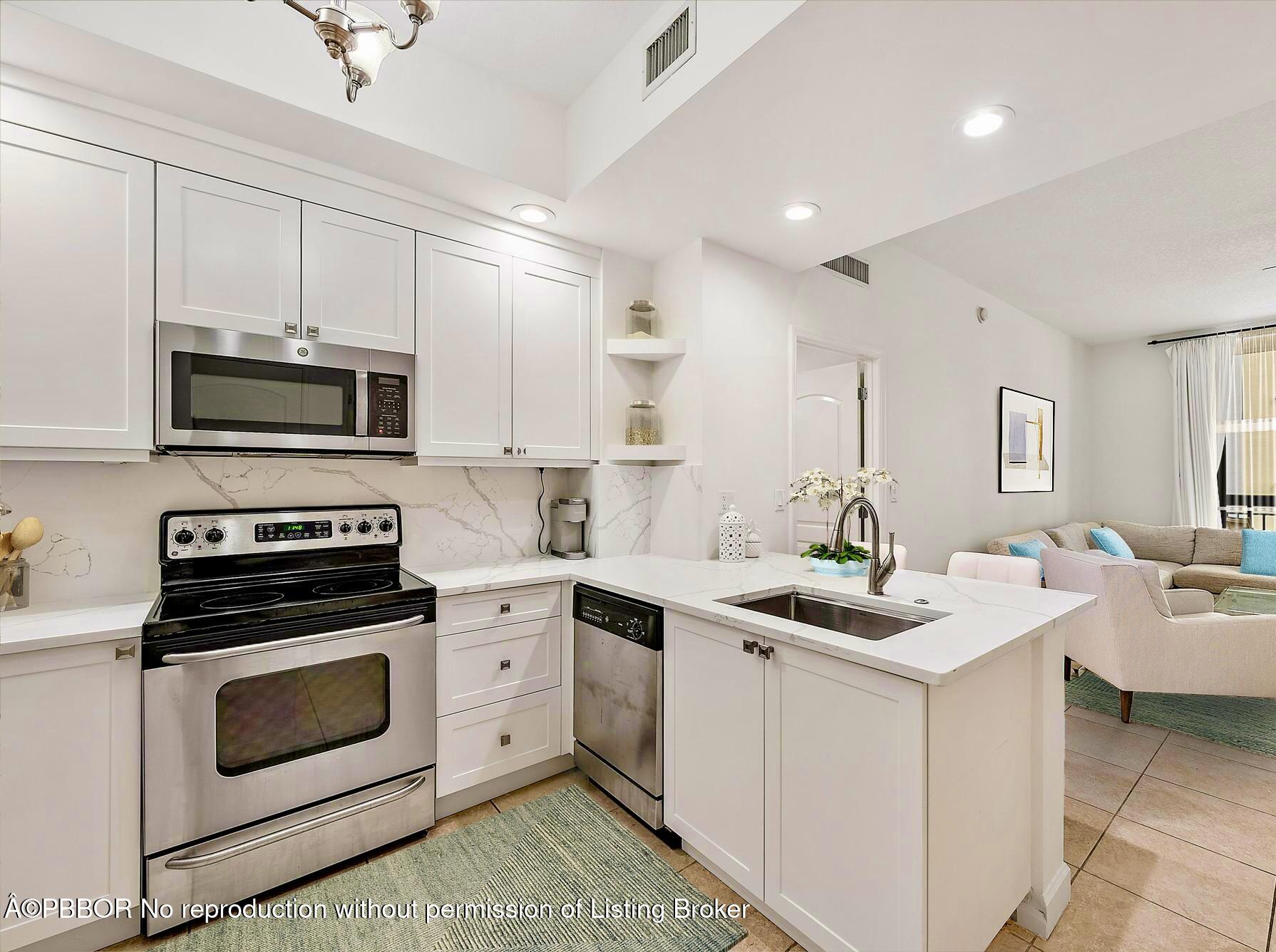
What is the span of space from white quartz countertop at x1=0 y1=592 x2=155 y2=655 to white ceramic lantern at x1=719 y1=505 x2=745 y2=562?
209cm

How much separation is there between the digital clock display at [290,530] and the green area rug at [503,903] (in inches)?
45.3

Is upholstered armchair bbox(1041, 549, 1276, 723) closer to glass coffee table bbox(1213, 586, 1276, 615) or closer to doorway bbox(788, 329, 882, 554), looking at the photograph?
glass coffee table bbox(1213, 586, 1276, 615)

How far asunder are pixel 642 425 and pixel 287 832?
2074 mm

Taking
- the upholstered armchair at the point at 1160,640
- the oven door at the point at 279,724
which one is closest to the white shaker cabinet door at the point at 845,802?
the oven door at the point at 279,724

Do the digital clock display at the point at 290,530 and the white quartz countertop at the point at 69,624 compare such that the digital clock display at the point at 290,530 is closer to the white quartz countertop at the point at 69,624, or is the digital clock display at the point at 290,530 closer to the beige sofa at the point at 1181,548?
the white quartz countertop at the point at 69,624

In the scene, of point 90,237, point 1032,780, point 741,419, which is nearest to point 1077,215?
point 741,419

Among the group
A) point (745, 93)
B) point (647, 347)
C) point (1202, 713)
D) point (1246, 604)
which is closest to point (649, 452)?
point (647, 347)

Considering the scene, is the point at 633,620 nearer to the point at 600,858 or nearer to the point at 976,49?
the point at 600,858

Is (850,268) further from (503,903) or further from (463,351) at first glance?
(503,903)

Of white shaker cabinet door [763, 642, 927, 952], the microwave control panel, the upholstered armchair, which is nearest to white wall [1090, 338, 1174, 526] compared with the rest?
the upholstered armchair

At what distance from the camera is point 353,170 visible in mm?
2119

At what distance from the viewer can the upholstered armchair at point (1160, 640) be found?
2596 mm

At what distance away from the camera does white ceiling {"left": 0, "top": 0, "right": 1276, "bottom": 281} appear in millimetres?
1446

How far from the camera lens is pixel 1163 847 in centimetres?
200
